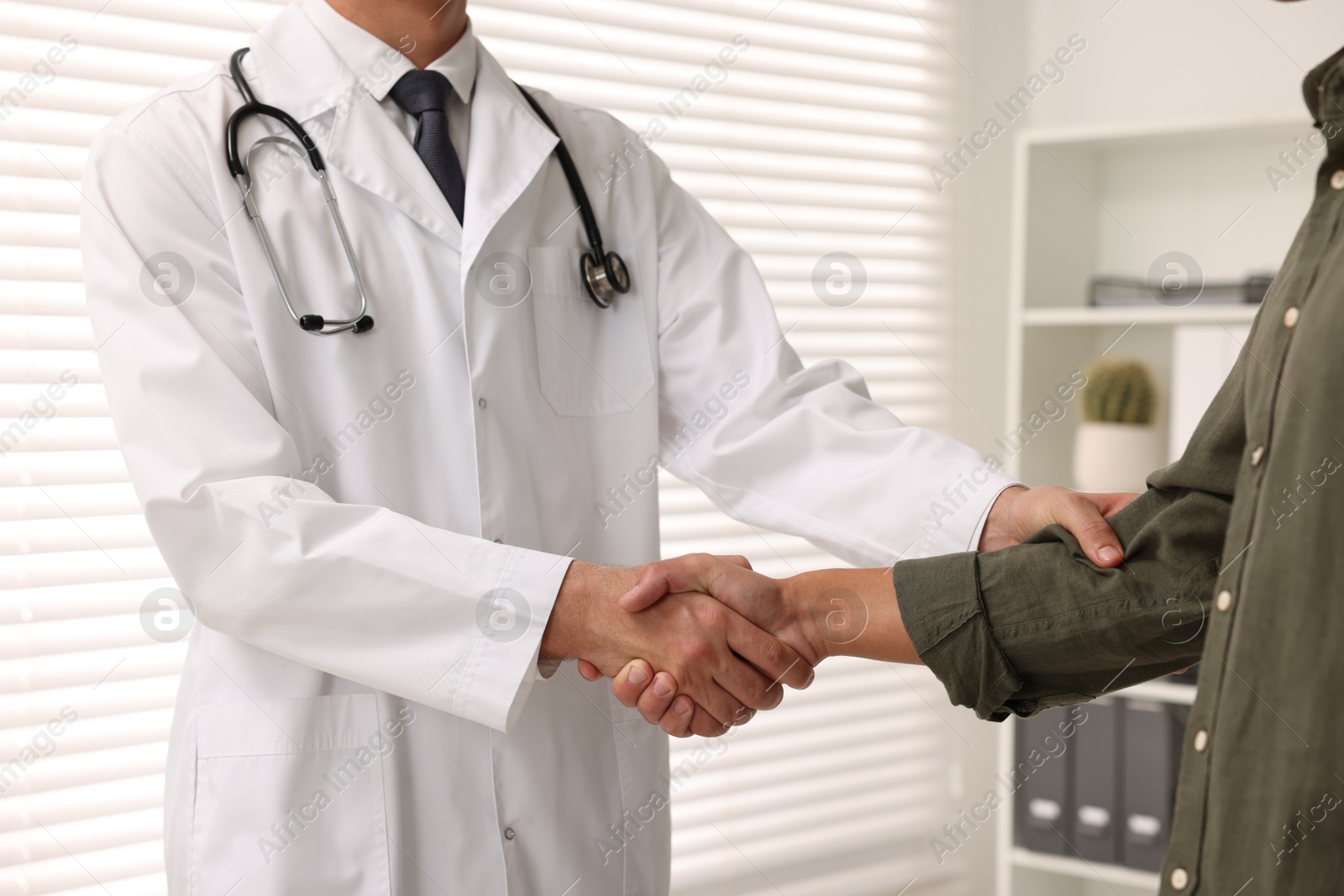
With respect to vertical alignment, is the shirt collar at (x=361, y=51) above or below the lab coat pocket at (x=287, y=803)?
above

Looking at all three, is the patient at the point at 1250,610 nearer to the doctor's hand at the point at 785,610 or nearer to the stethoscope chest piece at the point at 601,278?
the doctor's hand at the point at 785,610

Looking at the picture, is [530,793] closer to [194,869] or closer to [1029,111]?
[194,869]

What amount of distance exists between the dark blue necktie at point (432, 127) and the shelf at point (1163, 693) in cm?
174

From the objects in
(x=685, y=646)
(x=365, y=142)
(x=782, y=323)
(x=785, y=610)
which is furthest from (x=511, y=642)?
(x=782, y=323)

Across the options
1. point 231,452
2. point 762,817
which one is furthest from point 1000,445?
point 231,452

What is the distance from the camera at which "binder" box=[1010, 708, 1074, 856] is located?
2.52m

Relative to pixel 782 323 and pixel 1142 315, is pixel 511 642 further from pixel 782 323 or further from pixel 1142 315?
pixel 1142 315

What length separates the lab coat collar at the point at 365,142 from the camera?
1.41 meters

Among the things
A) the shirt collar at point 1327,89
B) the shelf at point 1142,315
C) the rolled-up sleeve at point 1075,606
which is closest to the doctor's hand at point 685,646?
the rolled-up sleeve at point 1075,606

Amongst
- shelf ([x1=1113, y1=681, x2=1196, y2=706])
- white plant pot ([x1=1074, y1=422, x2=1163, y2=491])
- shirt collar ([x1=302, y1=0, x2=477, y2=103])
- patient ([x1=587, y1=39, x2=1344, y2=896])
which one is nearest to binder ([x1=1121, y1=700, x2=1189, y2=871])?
shelf ([x1=1113, y1=681, x2=1196, y2=706])

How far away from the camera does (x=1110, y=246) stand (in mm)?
2836

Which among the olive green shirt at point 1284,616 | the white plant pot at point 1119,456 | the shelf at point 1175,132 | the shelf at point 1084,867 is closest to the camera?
the olive green shirt at point 1284,616

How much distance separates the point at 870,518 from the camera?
61.2 inches

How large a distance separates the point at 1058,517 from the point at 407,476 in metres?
0.79
